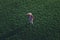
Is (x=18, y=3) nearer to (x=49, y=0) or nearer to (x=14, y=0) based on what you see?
(x=14, y=0)

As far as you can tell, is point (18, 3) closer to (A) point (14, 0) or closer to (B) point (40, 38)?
(A) point (14, 0)

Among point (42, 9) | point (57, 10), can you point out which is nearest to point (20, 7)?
point (42, 9)

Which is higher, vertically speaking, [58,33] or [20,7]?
[20,7]

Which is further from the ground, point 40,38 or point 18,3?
point 18,3

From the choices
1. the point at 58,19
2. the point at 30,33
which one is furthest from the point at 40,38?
the point at 58,19

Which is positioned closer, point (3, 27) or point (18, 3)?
point (3, 27)

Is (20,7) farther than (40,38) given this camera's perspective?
Yes
